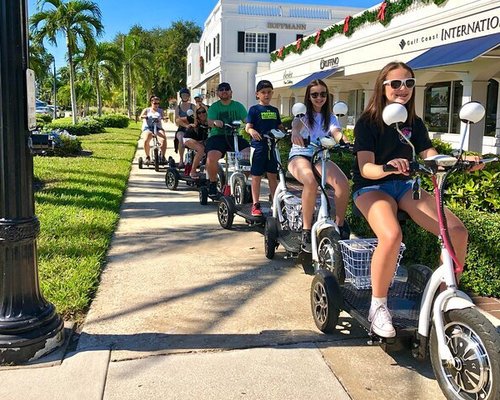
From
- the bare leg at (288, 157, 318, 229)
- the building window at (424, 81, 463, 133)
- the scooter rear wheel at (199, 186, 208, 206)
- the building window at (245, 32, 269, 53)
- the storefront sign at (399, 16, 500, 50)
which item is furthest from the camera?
the building window at (245, 32, 269, 53)

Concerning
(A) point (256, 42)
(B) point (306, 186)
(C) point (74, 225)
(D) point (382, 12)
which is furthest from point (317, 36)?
(B) point (306, 186)

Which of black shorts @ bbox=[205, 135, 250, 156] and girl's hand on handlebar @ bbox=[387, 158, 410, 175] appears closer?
girl's hand on handlebar @ bbox=[387, 158, 410, 175]

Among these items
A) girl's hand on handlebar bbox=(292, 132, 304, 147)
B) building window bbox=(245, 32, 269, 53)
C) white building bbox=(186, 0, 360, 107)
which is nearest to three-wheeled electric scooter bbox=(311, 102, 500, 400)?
girl's hand on handlebar bbox=(292, 132, 304, 147)

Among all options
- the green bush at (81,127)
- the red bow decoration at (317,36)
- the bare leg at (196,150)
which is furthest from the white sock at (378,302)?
the green bush at (81,127)

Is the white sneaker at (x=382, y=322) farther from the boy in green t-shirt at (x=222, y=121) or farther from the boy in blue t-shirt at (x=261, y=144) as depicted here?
the boy in green t-shirt at (x=222, y=121)

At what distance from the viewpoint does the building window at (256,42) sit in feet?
A: 124

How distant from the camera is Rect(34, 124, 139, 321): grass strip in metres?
4.51

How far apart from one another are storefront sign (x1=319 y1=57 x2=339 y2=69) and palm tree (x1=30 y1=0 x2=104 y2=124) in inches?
A: 391

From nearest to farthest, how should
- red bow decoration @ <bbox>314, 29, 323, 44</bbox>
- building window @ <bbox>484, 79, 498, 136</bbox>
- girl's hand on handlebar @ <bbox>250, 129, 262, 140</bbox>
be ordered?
girl's hand on handlebar @ <bbox>250, 129, 262, 140</bbox> → building window @ <bbox>484, 79, 498, 136</bbox> → red bow decoration @ <bbox>314, 29, 323, 44</bbox>

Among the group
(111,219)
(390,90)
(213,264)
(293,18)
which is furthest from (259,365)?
(293,18)

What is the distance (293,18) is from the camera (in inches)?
1505

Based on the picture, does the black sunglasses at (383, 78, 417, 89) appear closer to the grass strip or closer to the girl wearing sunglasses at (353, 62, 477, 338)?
the girl wearing sunglasses at (353, 62, 477, 338)

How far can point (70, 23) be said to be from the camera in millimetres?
23156

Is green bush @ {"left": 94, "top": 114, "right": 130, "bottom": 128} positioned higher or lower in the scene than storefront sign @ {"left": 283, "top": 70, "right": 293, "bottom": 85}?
lower
